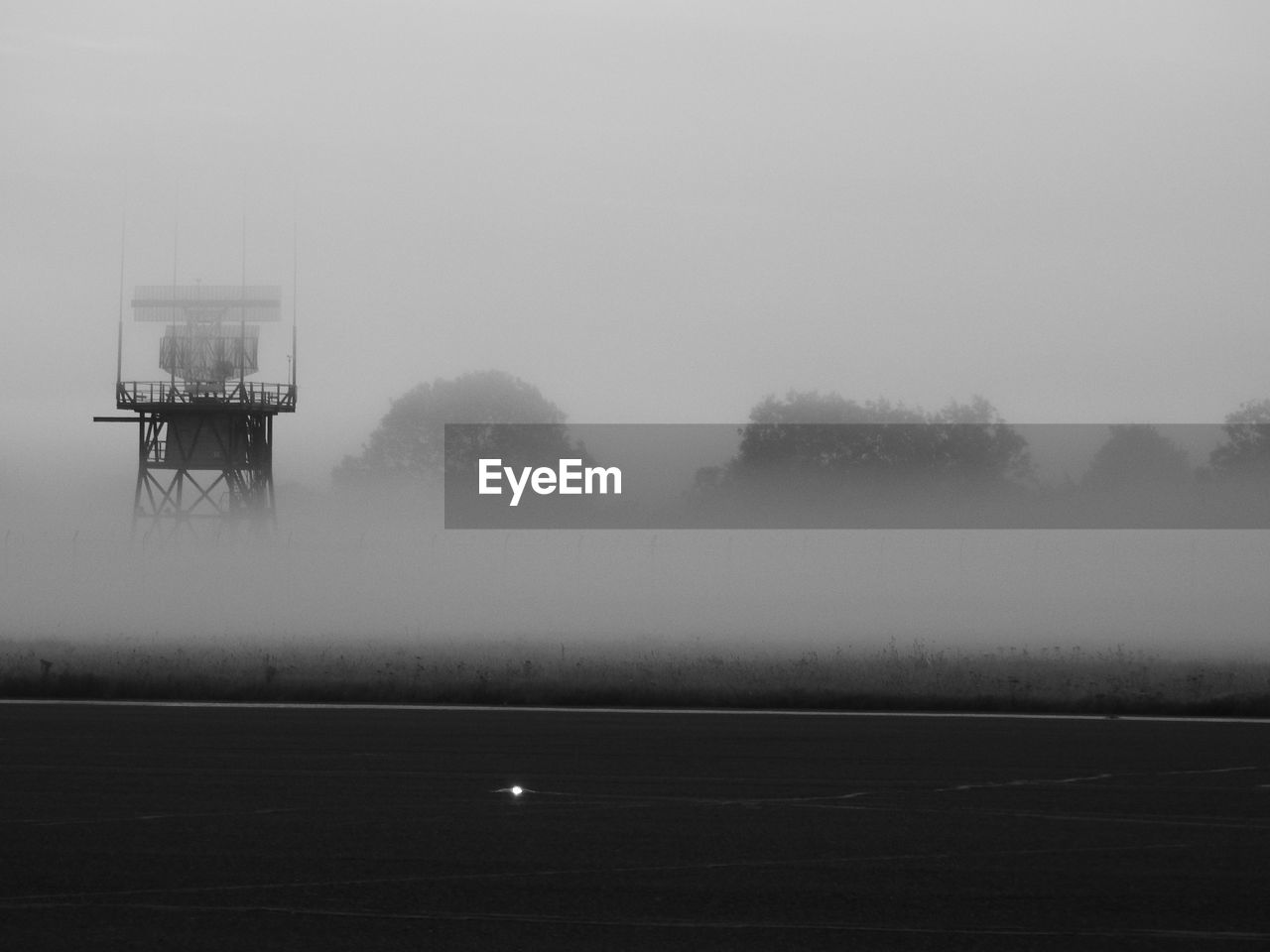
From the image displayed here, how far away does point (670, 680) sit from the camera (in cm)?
2097

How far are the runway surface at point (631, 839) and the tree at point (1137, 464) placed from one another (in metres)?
42.2

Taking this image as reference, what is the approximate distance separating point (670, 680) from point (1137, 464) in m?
41.9

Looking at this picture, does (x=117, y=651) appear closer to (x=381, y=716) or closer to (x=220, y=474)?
(x=381, y=716)

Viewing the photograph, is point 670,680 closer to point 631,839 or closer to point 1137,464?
point 631,839

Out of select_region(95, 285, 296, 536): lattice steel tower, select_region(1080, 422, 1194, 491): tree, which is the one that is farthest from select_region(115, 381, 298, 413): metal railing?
select_region(1080, 422, 1194, 491): tree

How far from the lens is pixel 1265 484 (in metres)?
51.6

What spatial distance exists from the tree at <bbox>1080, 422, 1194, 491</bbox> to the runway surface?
1662 inches

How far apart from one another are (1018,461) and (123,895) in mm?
58065

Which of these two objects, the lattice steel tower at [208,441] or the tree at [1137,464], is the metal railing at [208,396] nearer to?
the lattice steel tower at [208,441]

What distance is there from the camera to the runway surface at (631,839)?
24.9 feet

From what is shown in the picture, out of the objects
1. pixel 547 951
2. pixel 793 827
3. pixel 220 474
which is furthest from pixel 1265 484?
pixel 547 951

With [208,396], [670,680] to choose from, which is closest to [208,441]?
[208,396]

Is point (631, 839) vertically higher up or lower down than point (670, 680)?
lower down

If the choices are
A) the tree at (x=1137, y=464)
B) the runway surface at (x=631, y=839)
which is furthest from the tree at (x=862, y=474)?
the runway surface at (x=631, y=839)
